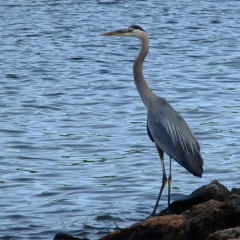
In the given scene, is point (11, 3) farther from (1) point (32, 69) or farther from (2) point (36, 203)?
(2) point (36, 203)

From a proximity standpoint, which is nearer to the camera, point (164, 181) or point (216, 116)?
point (164, 181)

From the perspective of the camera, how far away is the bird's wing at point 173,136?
897 cm

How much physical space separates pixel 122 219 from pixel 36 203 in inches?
40.5

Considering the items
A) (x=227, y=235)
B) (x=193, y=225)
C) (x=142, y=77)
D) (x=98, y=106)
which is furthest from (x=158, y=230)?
(x=98, y=106)

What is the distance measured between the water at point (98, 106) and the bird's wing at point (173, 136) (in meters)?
0.87

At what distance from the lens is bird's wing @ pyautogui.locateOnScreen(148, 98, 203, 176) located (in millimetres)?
8969

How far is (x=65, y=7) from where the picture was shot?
24250 mm

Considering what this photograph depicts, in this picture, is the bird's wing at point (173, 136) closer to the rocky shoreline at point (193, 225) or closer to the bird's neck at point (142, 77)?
the bird's neck at point (142, 77)

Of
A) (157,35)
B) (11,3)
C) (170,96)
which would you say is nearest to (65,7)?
(11,3)

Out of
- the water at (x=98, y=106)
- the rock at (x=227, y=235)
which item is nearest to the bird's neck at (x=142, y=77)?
the water at (x=98, y=106)

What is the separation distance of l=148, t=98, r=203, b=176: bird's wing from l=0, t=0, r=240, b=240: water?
0.87m

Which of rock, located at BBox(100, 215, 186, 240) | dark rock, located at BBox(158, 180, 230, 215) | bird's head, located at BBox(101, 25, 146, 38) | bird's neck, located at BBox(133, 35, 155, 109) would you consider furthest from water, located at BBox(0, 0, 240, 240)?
bird's head, located at BBox(101, 25, 146, 38)

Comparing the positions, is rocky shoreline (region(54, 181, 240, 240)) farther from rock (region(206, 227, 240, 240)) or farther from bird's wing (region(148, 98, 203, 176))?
bird's wing (region(148, 98, 203, 176))

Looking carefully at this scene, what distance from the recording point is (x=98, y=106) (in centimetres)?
1464
